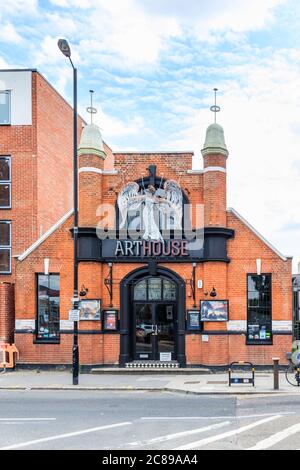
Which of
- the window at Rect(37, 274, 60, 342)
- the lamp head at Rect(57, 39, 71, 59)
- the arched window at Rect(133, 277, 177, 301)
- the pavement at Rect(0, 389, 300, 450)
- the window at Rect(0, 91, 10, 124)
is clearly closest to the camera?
the pavement at Rect(0, 389, 300, 450)

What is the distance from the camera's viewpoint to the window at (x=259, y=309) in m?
20.9

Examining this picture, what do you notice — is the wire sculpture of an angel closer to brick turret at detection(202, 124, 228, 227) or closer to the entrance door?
brick turret at detection(202, 124, 228, 227)

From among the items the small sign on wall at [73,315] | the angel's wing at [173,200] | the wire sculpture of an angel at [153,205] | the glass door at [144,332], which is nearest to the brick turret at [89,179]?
the wire sculpture of an angel at [153,205]

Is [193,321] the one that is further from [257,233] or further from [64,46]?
[64,46]

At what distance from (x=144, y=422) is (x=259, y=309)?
1015 cm

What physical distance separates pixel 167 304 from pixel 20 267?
6.08 meters

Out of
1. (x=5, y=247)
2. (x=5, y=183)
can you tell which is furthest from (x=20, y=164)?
(x=5, y=247)

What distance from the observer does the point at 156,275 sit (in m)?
21.3

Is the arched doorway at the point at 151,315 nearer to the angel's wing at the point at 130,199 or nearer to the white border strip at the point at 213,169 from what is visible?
the angel's wing at the point at 130,199

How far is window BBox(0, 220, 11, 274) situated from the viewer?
2659cm

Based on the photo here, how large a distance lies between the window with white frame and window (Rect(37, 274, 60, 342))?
9.37m

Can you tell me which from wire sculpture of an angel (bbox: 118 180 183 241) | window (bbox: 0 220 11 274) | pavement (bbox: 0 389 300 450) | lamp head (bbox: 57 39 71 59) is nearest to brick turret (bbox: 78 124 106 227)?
wire sculpture of an angel (bbox: 118 180 183 241)

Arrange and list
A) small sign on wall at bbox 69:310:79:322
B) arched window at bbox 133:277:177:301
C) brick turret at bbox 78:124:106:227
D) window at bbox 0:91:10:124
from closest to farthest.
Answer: small sign on wall at bbox 69:310:79:322 < brick turret at bbox 78:124:106:227 < arched window at bbox 133:277:177:301 < window at bbox 0:91:10:124
